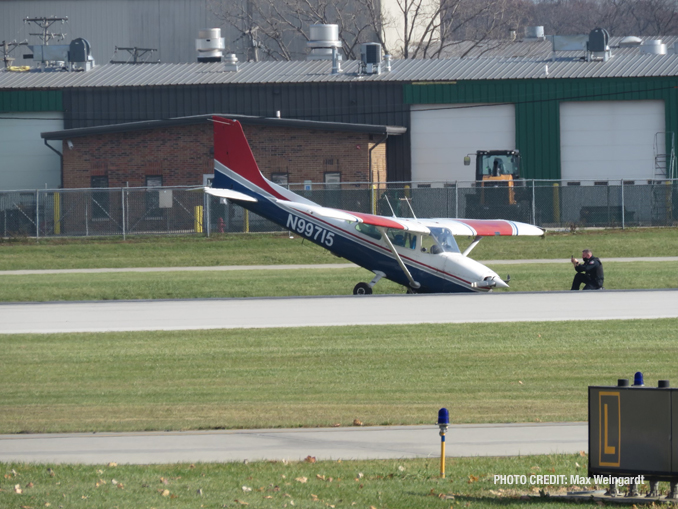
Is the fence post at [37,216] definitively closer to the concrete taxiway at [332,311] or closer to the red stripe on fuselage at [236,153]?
the red stripe on fuselage at [236,153]

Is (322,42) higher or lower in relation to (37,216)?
higher

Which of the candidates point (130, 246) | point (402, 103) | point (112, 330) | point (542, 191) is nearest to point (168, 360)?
point (112, 330)

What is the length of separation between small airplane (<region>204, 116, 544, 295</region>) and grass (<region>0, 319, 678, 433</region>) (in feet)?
17.8

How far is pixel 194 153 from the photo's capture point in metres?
46.2

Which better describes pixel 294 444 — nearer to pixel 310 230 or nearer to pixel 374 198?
pixel 310 230

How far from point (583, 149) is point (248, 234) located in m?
19.1

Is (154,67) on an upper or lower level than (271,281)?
upper

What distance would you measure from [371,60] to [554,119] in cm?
941

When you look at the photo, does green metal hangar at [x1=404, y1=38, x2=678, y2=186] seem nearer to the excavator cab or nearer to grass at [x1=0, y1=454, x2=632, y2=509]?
the excavator cab

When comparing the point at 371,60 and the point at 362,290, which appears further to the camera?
the point at 371,60

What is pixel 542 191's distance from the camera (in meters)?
41.3

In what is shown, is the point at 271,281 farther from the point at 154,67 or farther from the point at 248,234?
the point at 154,67

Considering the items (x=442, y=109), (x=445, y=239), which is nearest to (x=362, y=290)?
(x=445, y=239)

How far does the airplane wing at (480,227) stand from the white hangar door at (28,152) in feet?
94.5
